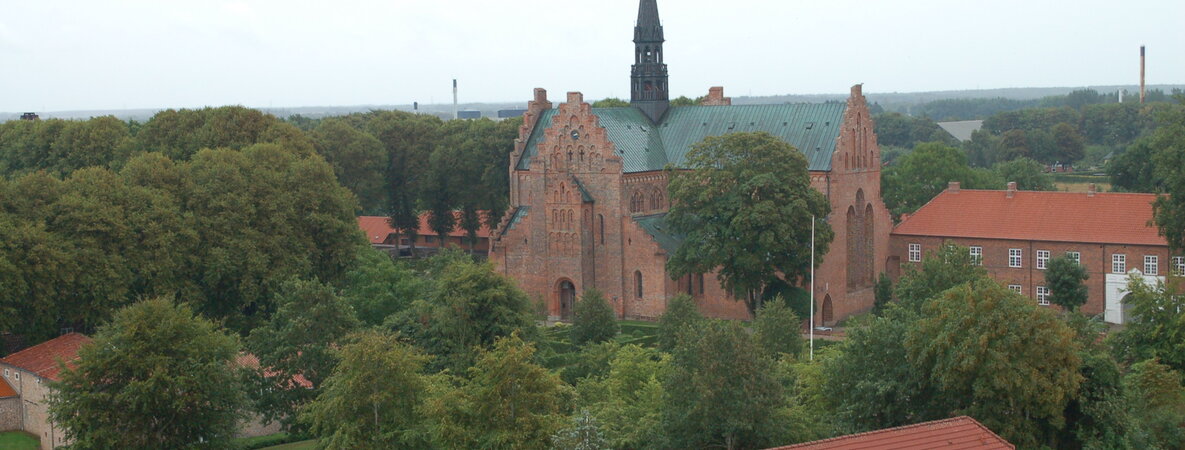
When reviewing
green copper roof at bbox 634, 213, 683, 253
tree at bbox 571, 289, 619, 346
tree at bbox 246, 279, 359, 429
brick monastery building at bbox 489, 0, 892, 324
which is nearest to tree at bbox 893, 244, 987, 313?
tree at bbox 571, 289, 619, 346

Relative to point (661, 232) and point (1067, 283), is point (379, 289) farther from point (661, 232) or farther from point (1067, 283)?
point (1067, 283)

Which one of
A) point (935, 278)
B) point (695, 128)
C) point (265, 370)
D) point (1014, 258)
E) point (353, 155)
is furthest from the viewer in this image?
point (353, 155)

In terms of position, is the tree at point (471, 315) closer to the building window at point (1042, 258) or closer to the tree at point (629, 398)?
the tree at point (629, 398)

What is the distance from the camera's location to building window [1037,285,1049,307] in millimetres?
71338

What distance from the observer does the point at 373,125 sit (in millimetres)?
100000

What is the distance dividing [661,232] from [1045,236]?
19454 mm

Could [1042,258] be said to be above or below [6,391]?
above

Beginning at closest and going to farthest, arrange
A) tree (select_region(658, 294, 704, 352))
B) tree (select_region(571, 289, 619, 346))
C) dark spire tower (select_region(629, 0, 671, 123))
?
tree (select_region(658, 294, 704, 352))
tree (select_region(571, 289, 619, 346))
dark spire tower (select_region(629, 0, 671, 123))

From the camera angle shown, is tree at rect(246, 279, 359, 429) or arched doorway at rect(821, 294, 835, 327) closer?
tree at rect(246, 279, 359, 429)

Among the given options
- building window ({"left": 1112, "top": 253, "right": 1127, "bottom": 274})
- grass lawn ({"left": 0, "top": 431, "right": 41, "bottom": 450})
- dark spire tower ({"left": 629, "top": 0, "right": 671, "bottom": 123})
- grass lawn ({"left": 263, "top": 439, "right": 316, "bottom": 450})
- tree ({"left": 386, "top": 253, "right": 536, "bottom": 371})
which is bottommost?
grass lawn ({"left": 0, "top": 431, "right": 41, "bottom": 450})

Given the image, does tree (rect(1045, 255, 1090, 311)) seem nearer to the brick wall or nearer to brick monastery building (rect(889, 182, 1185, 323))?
brick monastery building (rect(889, 182, 1185, 323))

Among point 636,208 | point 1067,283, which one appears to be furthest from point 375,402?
point 1067,283

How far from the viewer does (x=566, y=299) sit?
7562 centimetres

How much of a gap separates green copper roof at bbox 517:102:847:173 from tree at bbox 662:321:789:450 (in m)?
35.6
